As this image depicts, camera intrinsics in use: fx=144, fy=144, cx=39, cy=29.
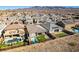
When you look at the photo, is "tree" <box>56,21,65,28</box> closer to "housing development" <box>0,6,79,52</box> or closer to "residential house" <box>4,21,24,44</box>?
"housing development" <box>0,6,79,52</box>

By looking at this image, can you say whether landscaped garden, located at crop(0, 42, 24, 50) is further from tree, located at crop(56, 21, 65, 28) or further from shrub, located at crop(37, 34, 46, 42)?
tree, located at crop(56, 21, 65, 28)

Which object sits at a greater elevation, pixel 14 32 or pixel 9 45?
pixel 14 32

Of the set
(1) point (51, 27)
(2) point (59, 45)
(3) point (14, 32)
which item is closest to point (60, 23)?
(1) point (51, 27)

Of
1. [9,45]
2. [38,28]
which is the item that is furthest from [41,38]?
[9,45]

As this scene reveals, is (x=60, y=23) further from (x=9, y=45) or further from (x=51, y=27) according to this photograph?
(x=9, y=45)

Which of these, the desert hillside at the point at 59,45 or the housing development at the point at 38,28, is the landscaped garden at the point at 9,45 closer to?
the housing development at the point at 38,28

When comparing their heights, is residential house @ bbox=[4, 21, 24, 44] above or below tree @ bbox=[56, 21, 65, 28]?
below

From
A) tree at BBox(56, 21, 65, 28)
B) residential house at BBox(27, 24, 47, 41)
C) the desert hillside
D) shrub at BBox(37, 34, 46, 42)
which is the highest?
tree at BBox(56, 21, 65, 28)

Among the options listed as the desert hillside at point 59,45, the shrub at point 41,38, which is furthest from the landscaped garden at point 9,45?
the shrub at point 41,38

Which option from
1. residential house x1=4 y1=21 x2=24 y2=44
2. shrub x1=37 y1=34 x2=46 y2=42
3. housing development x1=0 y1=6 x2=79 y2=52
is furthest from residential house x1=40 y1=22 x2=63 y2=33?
residential house x1=4 y1=21 x2=24 y2=44
